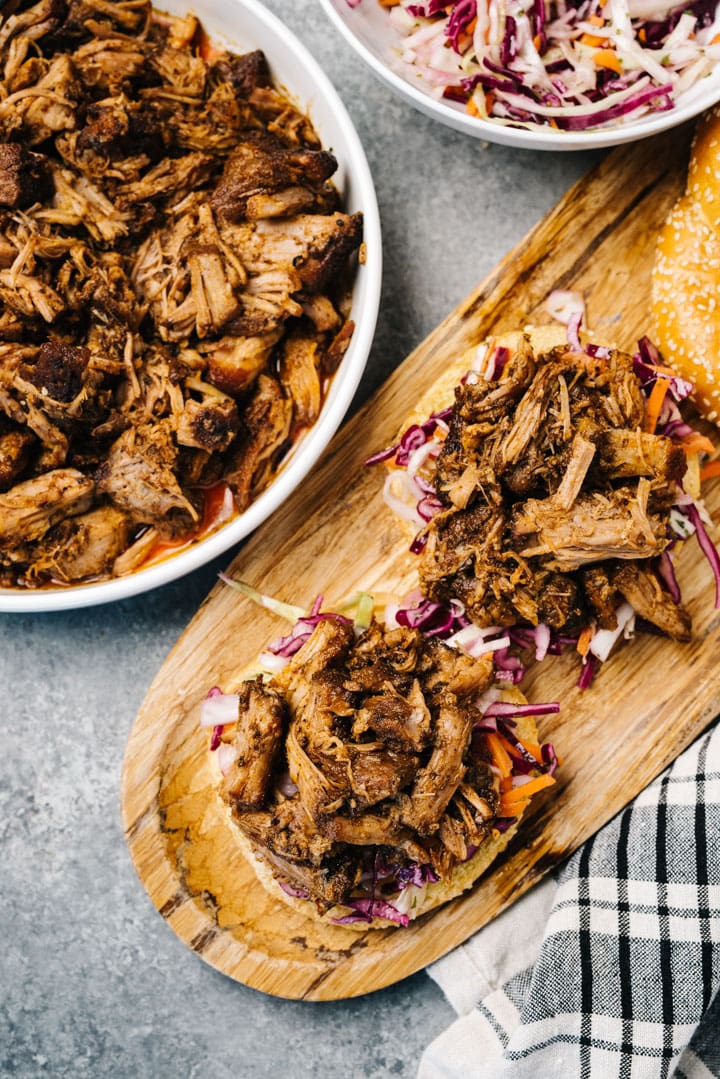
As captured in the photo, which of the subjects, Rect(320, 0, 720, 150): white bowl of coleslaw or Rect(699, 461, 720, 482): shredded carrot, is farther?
Rect(699, 461, 720, 482): shredded carrot

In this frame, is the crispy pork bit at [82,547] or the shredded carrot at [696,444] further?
the shredded carrot at [696,444]

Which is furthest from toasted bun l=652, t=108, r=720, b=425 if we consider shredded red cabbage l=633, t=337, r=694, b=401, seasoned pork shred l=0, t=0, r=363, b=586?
seasoned pork shred l=0, t=0, r=363, b=586

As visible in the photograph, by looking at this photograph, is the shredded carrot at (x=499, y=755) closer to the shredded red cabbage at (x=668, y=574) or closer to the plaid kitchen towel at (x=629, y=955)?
the plaid kitchen towel at (x=629, y=955)

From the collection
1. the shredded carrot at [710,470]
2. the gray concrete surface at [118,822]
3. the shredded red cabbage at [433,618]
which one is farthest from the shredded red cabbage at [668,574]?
the gray concrete surface at [118,822]

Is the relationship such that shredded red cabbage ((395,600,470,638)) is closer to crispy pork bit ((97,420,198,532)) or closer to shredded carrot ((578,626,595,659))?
shredded carrot ((578,626,595,659))

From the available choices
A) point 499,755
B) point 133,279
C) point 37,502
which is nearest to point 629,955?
point 499,755
